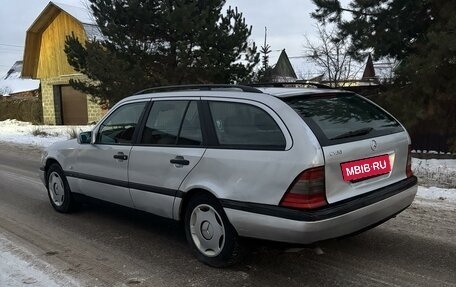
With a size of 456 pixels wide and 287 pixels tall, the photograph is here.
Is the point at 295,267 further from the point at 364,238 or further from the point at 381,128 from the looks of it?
the point at 381,128

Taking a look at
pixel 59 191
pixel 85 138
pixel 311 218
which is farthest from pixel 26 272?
pixel 311 218

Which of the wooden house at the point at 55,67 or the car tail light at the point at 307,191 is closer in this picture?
the car tail light at the point at 307,191

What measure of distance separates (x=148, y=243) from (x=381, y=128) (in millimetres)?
2577

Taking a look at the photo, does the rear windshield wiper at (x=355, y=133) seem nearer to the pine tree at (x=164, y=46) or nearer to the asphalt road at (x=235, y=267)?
the asphalt road at (x=235, y=267)

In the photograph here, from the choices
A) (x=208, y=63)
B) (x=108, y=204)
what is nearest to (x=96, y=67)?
→ (x=208, y=63)

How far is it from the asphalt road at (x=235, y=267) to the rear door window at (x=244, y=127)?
2.68 ft

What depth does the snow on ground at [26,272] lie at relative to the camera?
13.0 feet

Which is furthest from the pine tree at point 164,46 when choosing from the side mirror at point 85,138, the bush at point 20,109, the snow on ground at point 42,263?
the bush at point 20,109

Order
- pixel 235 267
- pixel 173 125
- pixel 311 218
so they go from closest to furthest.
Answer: pixel 311 218 → pixel 235 267 → pixel 173 125

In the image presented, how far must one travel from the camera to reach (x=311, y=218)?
11.4 feet

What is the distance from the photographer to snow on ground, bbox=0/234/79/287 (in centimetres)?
396

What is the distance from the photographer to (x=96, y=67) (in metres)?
13.2

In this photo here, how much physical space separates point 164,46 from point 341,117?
11082 millimetres

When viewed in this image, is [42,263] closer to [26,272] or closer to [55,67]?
[26,272]
